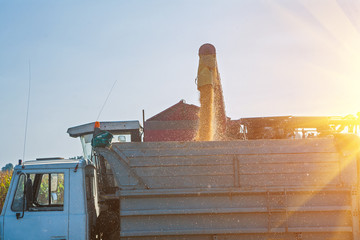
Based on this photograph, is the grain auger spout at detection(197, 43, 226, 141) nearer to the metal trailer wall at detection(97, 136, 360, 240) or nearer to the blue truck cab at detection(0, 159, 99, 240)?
the metal trailer wall at detection(97, 136, 360, 240)

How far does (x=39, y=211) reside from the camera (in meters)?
5.67

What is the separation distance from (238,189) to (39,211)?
2635mm

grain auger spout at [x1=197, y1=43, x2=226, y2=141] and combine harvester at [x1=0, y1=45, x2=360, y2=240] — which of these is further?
grain auger spout at [x1=197, y1=43, x2=226, y2=141]

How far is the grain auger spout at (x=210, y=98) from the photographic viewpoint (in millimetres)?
7830

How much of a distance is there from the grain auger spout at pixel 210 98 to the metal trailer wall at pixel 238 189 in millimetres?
2456

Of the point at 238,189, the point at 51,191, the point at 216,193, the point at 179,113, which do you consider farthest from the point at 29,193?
the point at 179,113

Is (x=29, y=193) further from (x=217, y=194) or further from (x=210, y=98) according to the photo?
(x=210, y=98)

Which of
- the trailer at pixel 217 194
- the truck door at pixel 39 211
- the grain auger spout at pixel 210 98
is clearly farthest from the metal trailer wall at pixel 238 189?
the grain auger spout at pixel 210 98

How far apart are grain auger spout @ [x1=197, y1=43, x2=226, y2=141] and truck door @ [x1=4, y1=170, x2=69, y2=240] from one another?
3.15 m

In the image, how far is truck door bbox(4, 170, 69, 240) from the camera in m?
5.57

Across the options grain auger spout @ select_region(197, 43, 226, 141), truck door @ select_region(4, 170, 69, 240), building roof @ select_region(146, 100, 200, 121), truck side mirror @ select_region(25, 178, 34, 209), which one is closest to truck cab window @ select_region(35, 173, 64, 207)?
truck door @ select_region(4, 170, 69, 240)

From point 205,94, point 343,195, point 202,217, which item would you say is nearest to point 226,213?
point 202,217

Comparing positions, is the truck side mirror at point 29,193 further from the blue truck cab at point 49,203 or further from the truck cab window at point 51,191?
the truck cab window at point 51,191

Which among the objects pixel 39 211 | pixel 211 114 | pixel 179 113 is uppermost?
pixel 179 113
